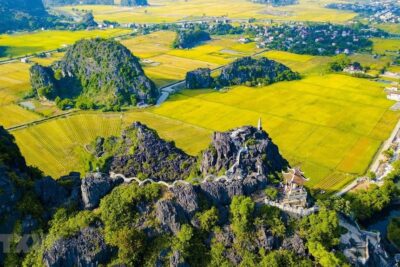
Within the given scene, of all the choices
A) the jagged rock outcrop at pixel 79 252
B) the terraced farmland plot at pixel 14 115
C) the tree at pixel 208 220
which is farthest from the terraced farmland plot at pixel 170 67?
the jagged rock outcrop at pixel 79 252

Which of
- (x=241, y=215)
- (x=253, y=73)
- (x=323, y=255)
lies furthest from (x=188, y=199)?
(x=253, y=73)

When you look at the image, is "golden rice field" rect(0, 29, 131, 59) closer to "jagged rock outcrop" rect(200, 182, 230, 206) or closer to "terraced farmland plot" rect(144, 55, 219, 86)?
"terraced farmland plot" rect(144, 55, 219, 86)

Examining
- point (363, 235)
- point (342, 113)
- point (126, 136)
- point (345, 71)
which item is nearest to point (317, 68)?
point (345, 71)

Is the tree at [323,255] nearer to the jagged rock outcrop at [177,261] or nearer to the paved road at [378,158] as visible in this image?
the jagged rock outcrop at [177,261]

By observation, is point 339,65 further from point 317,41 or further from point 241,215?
point 241,215

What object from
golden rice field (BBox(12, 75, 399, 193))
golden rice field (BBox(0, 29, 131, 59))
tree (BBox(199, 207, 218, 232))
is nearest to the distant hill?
golden rice field (BBox(12, 75, 399, 193))

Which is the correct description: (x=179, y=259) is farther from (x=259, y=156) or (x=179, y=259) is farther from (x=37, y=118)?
(x=37, y=118)

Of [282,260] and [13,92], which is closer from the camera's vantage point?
[282,260]
